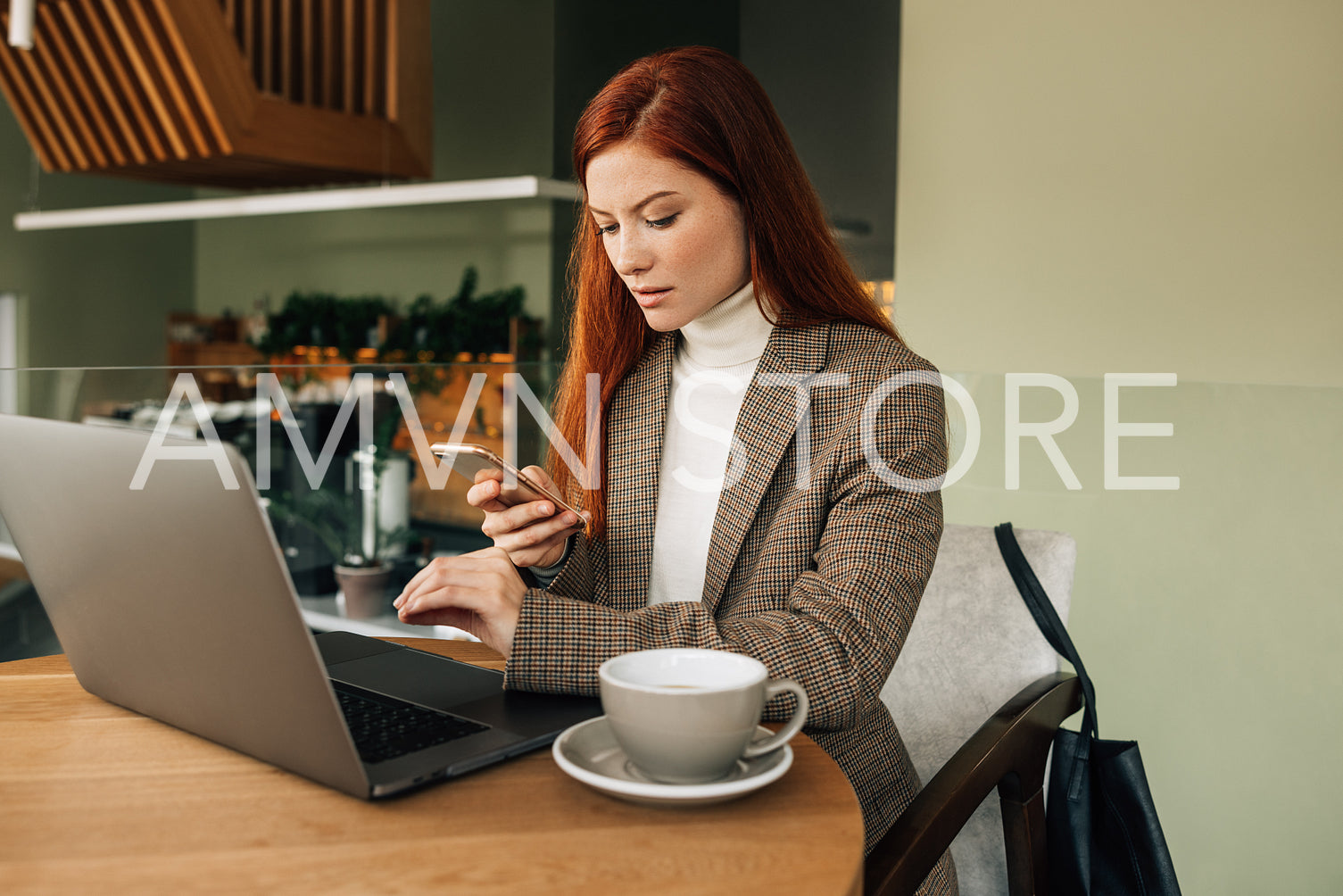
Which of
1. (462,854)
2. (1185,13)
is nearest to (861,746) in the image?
(462,854)

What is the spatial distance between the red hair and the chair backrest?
1.22 feet

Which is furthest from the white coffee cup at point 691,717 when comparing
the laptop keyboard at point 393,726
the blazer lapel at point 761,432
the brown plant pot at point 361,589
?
the brown plant pot at point 361,589

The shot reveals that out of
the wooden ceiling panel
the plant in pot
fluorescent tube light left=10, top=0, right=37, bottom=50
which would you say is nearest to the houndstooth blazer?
the plant in pot

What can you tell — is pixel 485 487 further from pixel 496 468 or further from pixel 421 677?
pixel 421 677

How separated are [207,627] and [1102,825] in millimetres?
1002

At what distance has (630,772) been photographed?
682mm

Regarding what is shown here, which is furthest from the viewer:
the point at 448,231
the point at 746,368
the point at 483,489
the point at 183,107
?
the point at 448,231

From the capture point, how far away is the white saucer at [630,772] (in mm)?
627

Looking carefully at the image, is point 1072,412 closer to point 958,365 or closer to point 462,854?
point 958,365

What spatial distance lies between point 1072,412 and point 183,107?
13.8ft

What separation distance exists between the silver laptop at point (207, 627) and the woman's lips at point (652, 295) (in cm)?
45

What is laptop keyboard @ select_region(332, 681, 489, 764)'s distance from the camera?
713 millimetres

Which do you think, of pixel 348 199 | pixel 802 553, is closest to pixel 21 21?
pixel 348 199

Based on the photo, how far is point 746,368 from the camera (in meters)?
1.25
